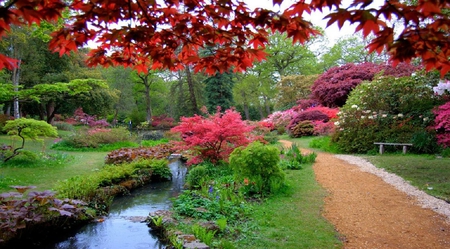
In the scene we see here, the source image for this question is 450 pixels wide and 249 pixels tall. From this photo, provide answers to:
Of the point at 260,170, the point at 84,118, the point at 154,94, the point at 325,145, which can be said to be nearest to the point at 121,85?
the point at 84,118

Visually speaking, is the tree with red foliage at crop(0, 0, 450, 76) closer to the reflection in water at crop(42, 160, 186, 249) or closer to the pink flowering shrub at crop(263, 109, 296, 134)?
the reflection in water at crop(42, 160, 186, 249)

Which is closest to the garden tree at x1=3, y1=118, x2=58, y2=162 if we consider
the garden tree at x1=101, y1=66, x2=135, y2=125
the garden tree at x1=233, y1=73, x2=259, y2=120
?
the garden tree at x1=233, y1=73, x2=259, y2=120

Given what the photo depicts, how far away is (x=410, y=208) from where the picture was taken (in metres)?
5.00

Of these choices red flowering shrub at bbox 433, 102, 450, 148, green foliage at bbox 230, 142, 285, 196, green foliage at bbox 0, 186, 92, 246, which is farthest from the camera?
red flowering shrub at bbox 433, 102, 450, 148

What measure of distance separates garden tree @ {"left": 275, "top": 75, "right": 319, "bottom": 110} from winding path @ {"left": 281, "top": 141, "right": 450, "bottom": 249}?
1645cm

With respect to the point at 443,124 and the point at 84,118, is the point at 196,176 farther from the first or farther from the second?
the point at 84,118

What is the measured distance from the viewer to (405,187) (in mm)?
6133

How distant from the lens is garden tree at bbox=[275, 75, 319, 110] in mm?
22969

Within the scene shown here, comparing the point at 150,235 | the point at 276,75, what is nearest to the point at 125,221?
the point at 150,235

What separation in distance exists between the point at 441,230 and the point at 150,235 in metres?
4.20

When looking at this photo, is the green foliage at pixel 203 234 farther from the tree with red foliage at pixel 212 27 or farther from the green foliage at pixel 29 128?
the green foliage at pixel 29 128

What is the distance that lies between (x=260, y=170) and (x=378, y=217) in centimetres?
219

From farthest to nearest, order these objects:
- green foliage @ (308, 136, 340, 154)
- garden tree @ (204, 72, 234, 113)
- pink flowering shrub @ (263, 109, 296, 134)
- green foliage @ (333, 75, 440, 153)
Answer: garden tree @ (204, 72, 234, 113) < pink flowering shrub @ (263, 109, 296, 134) < green foliage @ (308, 136, 340, 154) < green foliage @ (333, 75, 440, 153)

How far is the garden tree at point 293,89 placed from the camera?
75.4ft
